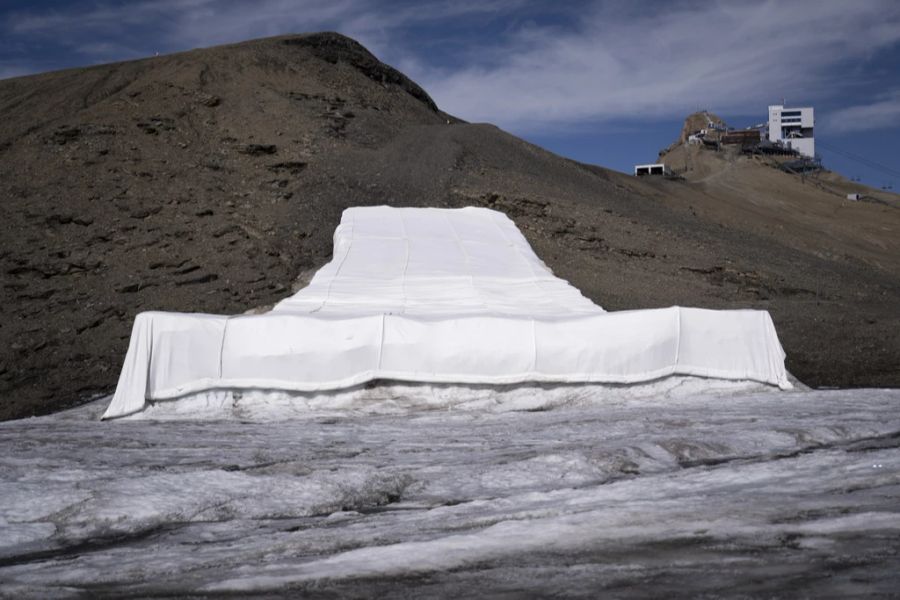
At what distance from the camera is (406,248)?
1474 centimetres

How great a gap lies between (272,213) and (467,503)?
1545 centimetres

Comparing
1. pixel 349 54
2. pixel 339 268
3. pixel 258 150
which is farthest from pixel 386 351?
pixel 349 54

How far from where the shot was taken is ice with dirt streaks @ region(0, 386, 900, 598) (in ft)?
11.8

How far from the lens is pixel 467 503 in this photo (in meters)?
5.05

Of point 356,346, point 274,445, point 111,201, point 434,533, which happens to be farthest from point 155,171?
point 434,533

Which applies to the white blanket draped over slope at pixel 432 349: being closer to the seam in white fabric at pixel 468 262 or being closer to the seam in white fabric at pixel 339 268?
the seam in white fabric at pixel 339 268

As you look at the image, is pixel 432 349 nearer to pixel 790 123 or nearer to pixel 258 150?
pixel 258 150

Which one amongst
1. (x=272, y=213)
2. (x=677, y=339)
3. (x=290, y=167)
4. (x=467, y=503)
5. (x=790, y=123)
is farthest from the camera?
(x=790, y=123)

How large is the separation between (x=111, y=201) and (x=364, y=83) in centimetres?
1214

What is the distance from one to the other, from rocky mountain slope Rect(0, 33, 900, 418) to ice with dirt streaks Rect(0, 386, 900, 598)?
5.50m

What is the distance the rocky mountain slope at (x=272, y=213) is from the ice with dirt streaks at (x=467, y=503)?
550cm

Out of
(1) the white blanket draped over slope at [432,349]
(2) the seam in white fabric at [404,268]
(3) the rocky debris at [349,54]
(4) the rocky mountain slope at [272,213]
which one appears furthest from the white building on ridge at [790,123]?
(1) the white blanket draped over slope at [432,349]

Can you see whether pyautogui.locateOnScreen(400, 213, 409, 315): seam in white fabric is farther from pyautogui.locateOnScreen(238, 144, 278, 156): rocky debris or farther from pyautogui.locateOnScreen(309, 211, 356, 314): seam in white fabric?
pyautogui.locateOnScreen(238, 144, 278, 156): rocky debris

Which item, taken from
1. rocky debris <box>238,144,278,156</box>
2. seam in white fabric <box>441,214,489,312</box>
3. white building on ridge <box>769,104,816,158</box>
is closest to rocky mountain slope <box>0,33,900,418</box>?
rocky debris <box>238,144,278,156</box>
